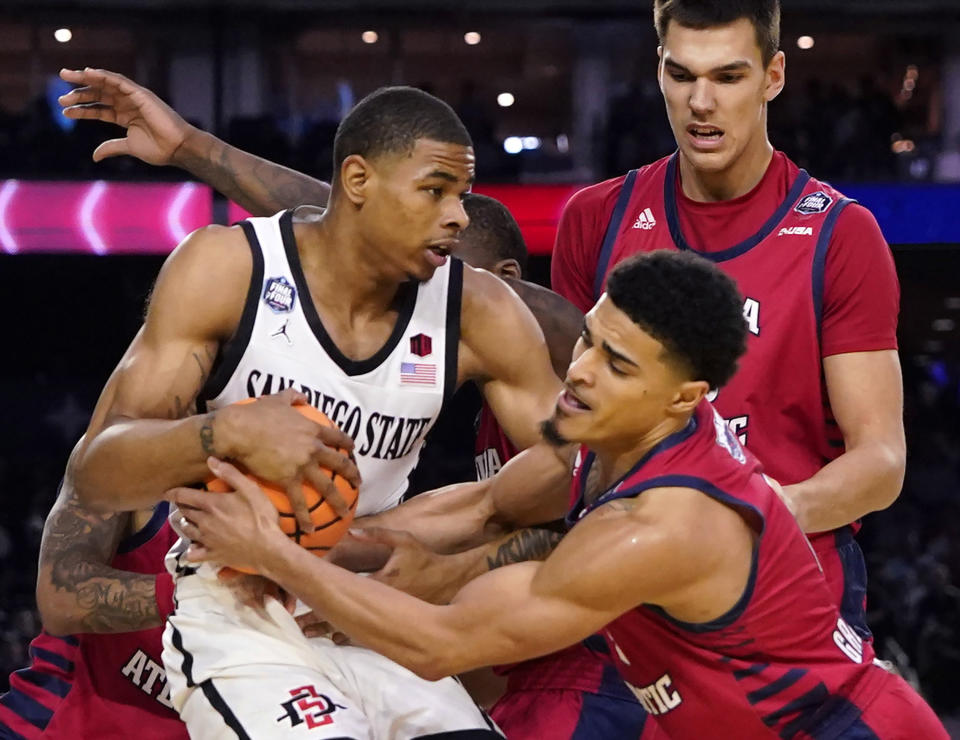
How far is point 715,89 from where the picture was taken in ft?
11.5

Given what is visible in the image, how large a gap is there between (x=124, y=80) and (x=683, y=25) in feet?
5.41

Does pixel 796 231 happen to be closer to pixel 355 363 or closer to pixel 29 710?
pixel 355 363

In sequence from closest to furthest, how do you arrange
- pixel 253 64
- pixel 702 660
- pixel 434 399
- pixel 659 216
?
1. pixel 702 660
2. pixel 434 399
3. pixel 659 216
4. pixel 253 64

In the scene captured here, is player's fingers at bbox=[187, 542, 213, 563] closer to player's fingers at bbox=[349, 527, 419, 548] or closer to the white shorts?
the white shorts

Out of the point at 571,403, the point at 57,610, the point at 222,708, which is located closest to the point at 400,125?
the point at 571,403

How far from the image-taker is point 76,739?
386 centimetres

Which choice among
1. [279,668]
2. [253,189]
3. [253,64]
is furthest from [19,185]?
[279,668]

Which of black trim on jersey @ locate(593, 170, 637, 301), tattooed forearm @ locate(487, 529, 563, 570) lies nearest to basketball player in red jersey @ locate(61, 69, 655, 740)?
tattooed forearm @ locate(487, 529, 563, 570)

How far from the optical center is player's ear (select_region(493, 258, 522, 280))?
4.36 meters

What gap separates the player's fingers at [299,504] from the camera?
9.46 feet

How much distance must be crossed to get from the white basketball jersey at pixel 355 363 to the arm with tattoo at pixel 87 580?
57 centimetres

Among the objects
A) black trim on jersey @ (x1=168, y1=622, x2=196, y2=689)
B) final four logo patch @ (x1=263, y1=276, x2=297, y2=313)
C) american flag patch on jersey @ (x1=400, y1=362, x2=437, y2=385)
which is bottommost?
black trim on jersey @ (x1=168, y1=622, x2=196, y2=689)

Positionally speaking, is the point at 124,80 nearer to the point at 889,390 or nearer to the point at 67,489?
the point at 67,489

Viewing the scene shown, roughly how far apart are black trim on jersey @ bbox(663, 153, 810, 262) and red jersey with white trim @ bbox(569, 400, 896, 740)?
72cm
